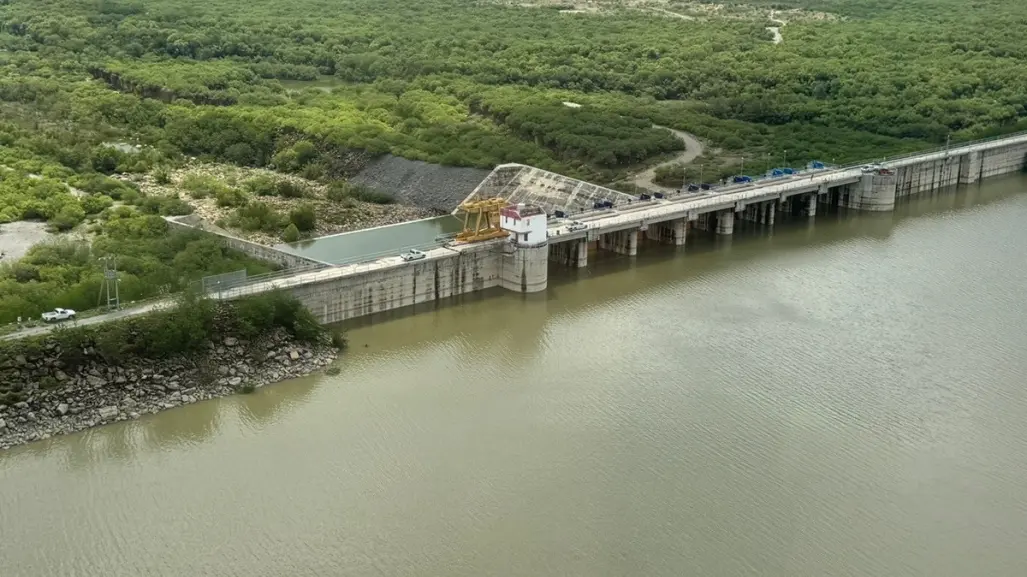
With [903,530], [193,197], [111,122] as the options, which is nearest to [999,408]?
[903,530]

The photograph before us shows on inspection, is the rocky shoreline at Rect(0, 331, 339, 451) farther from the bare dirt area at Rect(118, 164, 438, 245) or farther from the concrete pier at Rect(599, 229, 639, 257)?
the concrete pier at Rect(599, 229, 639, 257)

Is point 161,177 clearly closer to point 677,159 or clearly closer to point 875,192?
point 677,159

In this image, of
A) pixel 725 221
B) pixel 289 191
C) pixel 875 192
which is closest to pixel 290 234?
pixel 289 191

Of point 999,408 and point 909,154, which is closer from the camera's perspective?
point 999,408

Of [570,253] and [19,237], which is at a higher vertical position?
[19,237]

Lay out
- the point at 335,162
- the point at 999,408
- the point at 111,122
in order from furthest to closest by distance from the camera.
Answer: the point at 111,122 → the point at 335,162 → the point at 999,408

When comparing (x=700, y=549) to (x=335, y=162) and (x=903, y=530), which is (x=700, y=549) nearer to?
(x=903, y=530)
